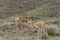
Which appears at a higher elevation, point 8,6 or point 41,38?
point 41,38

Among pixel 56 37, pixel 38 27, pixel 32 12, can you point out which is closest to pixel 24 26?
pixel 38 27

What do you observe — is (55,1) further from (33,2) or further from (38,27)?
(38,27)

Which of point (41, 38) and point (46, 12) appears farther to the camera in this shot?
point (46, 12)

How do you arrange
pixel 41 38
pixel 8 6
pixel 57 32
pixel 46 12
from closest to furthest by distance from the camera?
1. pixel 41 38
2. pixel 57 32
3. pixel 46 12
4. pixel 8 6

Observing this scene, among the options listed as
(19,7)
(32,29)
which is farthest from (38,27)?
(19,7)

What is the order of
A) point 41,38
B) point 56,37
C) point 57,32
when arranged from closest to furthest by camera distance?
point 41,38
point 56,37
point 57,32

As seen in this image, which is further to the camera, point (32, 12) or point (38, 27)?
point (32, 12)

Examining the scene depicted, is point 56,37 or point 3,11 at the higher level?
point 56,37

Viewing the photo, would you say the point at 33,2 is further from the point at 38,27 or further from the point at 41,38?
the point at 41,38

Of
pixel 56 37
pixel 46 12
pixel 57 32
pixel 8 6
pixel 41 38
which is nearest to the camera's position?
pixel 41 38
